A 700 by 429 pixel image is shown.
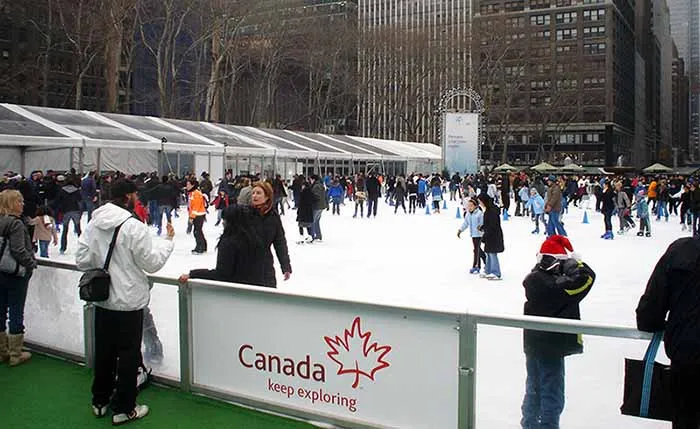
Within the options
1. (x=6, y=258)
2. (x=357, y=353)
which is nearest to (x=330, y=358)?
(x=357, y=353)

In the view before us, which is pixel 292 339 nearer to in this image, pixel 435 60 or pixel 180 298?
pixel 180 298

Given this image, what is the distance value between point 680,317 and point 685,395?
0.33 metres

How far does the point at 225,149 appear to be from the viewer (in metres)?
26.7

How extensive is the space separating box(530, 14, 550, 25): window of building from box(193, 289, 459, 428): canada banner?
9066 cm

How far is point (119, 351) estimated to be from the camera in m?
3.86

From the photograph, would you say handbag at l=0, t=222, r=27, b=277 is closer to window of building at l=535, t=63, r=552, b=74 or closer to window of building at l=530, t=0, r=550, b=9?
window of building at l=535, t=63, r=552, b=74

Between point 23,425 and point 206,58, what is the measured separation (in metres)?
43.1

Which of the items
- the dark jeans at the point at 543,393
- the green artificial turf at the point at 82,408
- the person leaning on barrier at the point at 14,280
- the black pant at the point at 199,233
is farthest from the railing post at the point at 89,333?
the black pant at the point at 199,233

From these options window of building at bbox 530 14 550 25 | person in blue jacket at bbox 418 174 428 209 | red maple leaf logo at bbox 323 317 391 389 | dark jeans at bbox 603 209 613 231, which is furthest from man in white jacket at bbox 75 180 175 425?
window of building at bbox 530 14 550 25

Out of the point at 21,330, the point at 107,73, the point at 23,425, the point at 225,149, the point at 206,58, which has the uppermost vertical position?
the point at 206,58

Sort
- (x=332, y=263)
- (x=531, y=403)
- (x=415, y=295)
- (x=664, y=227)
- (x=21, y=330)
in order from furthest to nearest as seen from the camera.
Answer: (x=664, y=227) < (x=332, y=263) < (x=415, y=295) < (x=21, y=330) < (x=531, y=403)

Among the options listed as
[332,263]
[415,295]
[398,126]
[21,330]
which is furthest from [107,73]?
[398,126]

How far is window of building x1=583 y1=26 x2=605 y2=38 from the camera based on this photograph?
85.7m

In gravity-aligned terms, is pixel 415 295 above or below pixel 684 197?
below
